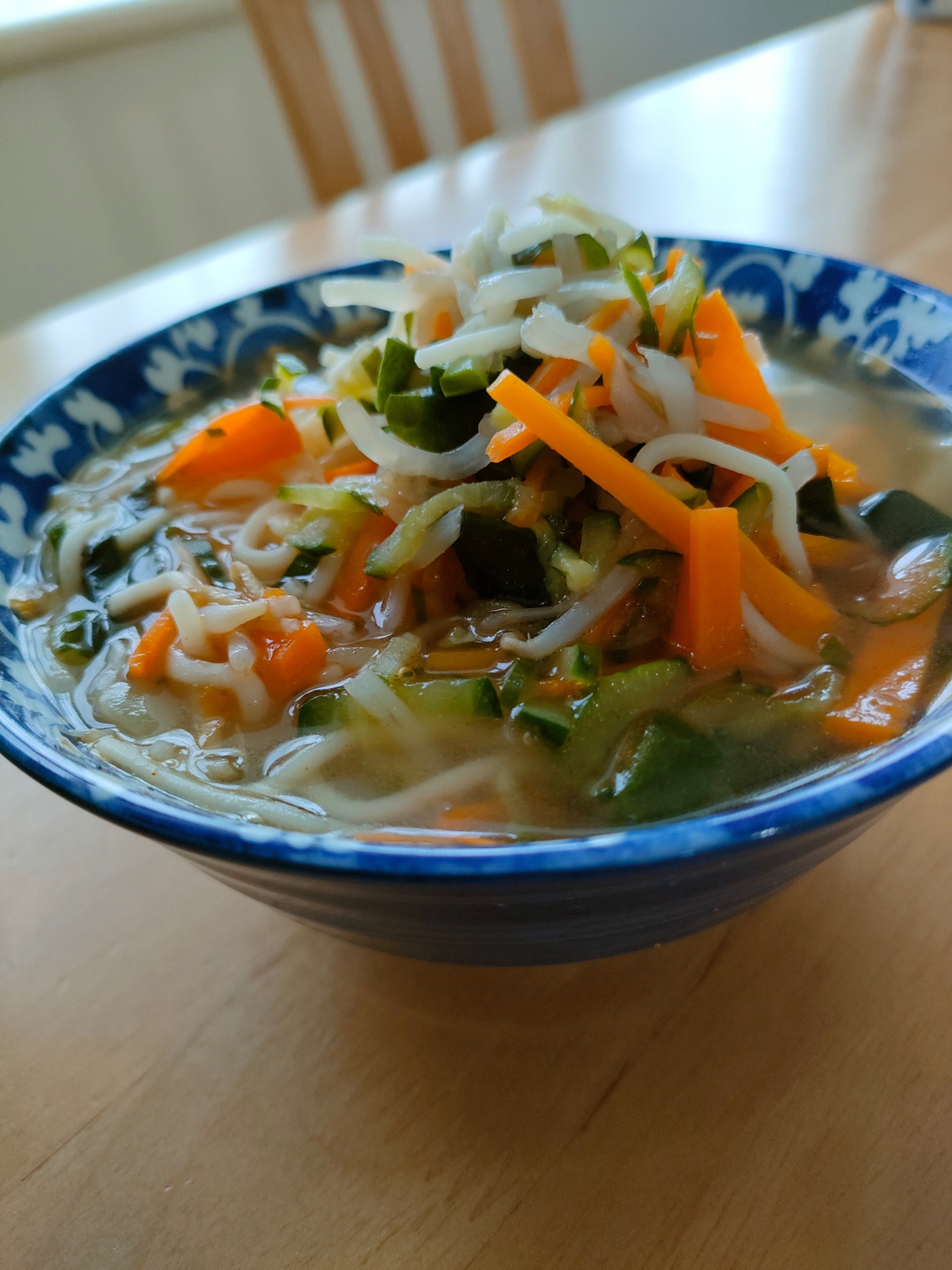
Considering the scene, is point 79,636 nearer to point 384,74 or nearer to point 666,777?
point 666,777

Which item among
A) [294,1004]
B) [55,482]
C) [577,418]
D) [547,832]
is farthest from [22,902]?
[577,418]

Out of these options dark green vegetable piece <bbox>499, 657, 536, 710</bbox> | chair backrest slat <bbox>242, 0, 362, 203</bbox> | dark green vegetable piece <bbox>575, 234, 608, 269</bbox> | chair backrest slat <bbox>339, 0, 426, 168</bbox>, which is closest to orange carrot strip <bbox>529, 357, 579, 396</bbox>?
dark green vegetable piece <bbox>575, 234, 608, 269</bbox>

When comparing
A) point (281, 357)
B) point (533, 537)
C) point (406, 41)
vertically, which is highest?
point (406, 41)

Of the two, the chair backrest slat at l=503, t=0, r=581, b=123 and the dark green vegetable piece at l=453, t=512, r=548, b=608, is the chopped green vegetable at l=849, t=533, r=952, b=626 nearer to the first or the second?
the dark green vegetable piece at l=453, t=512, r=548, b=608

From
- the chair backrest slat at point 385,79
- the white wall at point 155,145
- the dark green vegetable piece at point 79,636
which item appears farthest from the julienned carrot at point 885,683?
the white wall at point 155,145

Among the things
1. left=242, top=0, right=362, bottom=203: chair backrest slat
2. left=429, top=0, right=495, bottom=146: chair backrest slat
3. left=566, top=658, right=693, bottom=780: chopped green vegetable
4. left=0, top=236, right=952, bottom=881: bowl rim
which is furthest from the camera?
left=429, top=0, right=495, bottom=146: chair backrest slat

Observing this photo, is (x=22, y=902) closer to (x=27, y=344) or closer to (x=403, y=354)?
(x=403, y=354)

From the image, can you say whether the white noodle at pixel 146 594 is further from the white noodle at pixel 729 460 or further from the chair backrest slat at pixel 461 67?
the chair backrest slat at pixel 461 67
